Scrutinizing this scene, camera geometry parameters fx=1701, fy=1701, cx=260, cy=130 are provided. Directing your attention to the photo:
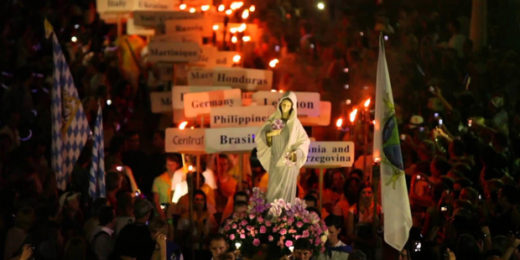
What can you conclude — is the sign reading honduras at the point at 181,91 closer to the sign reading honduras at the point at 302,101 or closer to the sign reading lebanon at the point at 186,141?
the sign reading honduras at the point at 302,101

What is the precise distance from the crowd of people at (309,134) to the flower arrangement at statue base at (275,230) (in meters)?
0.16

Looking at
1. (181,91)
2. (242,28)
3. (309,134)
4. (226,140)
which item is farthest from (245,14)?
(226,140)

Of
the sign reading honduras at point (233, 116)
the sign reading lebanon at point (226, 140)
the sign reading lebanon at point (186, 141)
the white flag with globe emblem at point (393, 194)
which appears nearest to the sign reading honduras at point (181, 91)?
the sign reading lebanon at point (186, 141)

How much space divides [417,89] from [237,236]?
11.6 meters

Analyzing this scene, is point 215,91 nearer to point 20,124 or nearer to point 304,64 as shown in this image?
point 20,124

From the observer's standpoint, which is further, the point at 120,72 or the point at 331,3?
the point at 331,3

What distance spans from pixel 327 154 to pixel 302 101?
188 centimetres

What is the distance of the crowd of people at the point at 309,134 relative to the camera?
20.0m

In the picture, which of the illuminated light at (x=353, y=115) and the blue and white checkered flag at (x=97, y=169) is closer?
the blue and white checkered flag at (x=97, y=169)

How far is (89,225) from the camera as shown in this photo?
67.6 feet

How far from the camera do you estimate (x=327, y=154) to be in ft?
74.8

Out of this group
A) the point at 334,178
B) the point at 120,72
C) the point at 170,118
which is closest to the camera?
the point at 334,178

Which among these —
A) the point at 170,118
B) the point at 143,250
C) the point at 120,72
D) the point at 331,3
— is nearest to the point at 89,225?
the point at 143,250

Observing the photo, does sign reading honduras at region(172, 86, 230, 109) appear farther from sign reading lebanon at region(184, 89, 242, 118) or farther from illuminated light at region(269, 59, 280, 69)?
illuminated light at region(269, 59, 280, 69)
